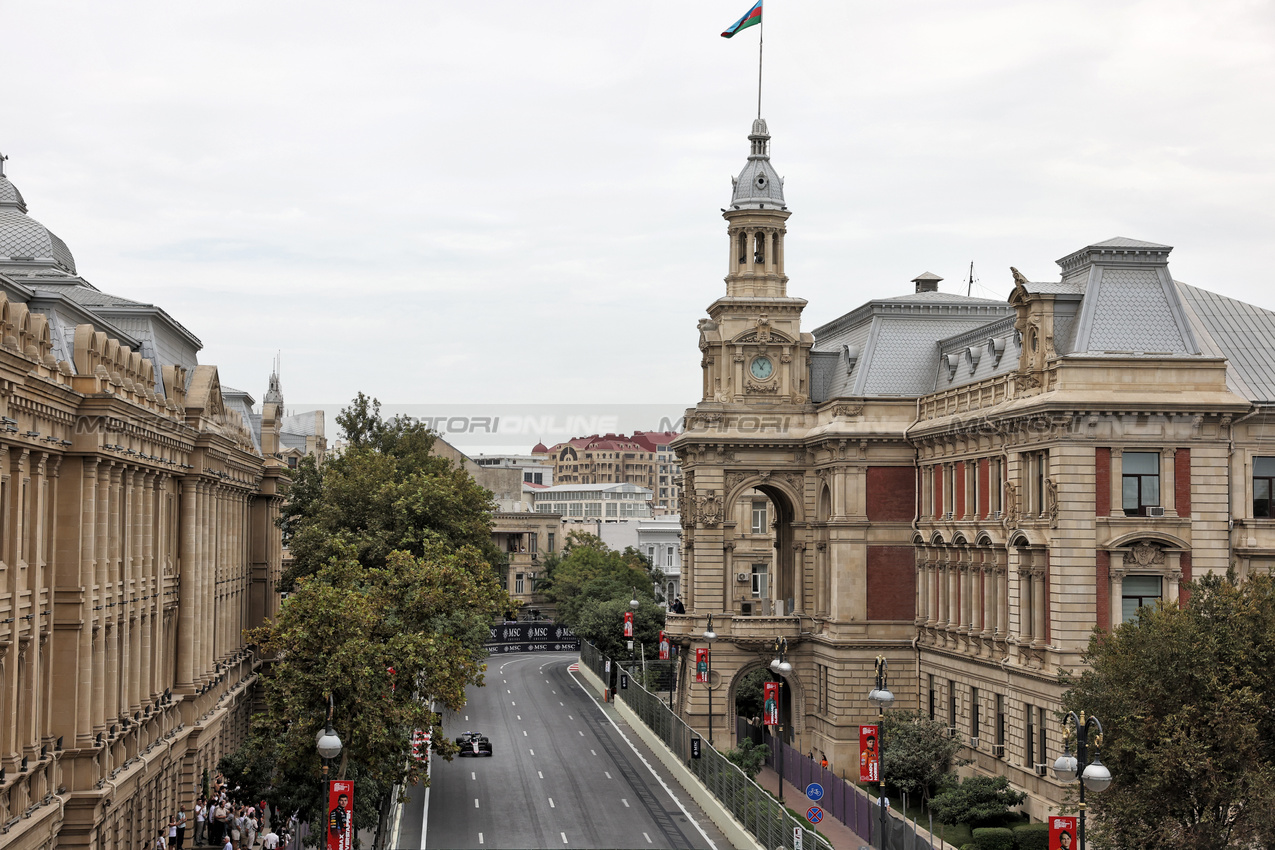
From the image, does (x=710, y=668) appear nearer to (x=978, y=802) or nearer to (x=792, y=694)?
(x=792, y=694)

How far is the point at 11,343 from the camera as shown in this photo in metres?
29.0

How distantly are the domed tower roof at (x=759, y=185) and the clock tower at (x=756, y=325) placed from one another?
0.05m

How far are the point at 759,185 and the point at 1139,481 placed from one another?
3050 centimetres

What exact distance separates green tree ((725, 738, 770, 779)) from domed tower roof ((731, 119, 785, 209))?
2670 cm

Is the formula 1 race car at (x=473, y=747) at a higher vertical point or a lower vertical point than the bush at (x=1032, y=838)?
lower

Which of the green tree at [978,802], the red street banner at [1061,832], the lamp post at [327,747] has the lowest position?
the green tree at [978,802]

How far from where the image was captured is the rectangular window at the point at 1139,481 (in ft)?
161

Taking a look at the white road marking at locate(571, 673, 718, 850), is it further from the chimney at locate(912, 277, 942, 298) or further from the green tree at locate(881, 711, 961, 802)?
the chimney at locate(912, 277, 942, 298)

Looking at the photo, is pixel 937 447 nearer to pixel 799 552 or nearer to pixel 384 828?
pixel 799 552

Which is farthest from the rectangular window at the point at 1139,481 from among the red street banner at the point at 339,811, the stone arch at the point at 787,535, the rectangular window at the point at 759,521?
the rectangular window at the point at 759,521

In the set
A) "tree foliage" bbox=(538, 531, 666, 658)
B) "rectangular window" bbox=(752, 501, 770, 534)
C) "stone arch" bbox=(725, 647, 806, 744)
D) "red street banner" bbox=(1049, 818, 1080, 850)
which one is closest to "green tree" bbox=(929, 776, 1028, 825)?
"red street banner" bbox=(1049, 818, 1080, 850)

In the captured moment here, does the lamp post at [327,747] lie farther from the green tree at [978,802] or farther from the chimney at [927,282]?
the chimney at [927,282]

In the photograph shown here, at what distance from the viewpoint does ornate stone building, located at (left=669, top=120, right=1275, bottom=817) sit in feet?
160

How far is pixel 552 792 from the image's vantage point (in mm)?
61156
